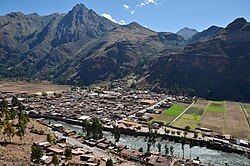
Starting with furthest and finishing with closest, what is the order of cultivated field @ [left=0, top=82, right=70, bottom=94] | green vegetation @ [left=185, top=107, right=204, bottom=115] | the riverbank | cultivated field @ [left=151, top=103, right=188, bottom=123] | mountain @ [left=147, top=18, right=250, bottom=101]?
cultivated field @ [left=0, top=82, right=70, bottom=94] → mountain @ [left=147, top=18, right=250, bottom=101] → green vegetation @ [left=185, top=107, right=204, bottom=115] → cultivated field @ [left=151, top=103, right=188, bottom=123] → the riverbank

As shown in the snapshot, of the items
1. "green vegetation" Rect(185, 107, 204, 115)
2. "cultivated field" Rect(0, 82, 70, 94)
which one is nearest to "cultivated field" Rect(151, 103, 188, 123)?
"green vegetation" Rect(185, 107, 204, 115)

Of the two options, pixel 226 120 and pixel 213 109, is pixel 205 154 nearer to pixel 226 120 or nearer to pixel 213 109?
pixel 226 120

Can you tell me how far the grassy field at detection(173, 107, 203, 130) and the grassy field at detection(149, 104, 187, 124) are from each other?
110 inches

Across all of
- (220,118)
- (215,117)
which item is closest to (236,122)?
(220,118)

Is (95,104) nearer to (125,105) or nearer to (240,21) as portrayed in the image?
(125,105)

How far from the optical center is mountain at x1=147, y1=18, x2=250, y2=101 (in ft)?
452

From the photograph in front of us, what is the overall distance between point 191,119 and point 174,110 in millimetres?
14807

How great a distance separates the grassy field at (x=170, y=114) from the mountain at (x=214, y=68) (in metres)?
33.5

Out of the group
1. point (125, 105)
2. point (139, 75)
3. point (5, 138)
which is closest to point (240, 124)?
point (125, 105)

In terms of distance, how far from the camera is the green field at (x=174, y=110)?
312ft

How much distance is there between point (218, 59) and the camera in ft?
501

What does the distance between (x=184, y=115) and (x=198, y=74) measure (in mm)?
69984

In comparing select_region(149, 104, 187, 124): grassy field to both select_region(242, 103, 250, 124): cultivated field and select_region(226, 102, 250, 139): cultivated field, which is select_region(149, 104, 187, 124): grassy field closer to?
select_region(226, 102, 250, 139): cultivated field

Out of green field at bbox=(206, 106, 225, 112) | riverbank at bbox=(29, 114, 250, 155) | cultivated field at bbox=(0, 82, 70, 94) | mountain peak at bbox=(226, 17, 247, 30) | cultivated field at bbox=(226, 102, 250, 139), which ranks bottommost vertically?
riverbank at bbox=(29, 114, 250, 155)
